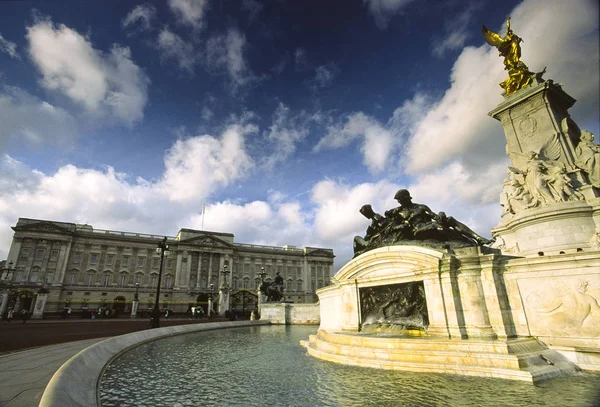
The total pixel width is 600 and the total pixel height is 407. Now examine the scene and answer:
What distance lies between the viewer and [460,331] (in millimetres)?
6762

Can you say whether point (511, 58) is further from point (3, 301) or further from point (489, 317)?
point (3, 301)

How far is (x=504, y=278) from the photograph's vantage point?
6926 millimetres

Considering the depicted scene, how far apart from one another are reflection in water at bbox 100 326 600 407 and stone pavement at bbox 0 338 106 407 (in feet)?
3.08

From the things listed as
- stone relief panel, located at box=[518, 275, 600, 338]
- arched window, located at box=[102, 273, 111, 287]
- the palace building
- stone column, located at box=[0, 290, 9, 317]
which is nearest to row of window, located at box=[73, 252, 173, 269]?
the palace building

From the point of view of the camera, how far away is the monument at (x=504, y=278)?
5.82m

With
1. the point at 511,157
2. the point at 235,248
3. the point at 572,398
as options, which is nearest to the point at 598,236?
the point at 511,157

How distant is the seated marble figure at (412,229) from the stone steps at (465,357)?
284 cm

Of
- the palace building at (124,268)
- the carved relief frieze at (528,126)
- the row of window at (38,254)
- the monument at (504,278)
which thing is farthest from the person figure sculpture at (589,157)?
the row of window at (38,254)

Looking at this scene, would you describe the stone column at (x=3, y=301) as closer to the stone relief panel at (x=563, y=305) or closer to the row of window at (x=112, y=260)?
the row of window at (x=112, y=260)

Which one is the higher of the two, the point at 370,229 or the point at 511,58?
the point at 511,58

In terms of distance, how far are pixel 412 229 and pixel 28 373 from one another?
32.2ft

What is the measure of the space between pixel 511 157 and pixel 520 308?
27.8 ft

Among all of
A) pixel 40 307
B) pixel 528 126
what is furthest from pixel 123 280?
pixel 528 126

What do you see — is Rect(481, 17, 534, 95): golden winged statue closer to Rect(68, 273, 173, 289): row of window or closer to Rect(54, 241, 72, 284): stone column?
Rect(68, 273, 173, 289): row of window
